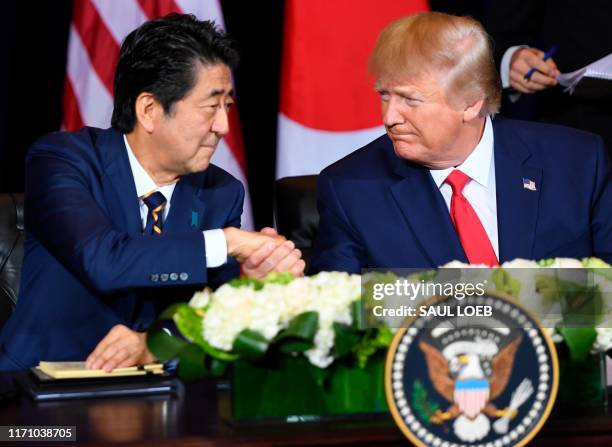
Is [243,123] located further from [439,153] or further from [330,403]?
[330,403]

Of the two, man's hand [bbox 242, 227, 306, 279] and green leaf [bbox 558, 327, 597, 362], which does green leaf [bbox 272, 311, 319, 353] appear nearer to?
green leaf [bbox 558, 327, 597, 362]

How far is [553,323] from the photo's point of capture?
1610 millimetres

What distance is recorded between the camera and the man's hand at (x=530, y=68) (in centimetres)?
314

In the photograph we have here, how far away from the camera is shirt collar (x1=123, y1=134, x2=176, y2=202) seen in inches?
105

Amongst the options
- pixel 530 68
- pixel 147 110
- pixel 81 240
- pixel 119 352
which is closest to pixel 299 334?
pixel 119 352

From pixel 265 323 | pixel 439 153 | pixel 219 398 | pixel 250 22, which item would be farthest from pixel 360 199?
pixel 250 22

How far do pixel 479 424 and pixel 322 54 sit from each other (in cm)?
267

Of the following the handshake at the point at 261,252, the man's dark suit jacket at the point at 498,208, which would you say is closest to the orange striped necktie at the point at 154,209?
the handshake at the point at 261,252

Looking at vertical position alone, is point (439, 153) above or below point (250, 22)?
below

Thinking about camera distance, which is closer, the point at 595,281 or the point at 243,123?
the point at 595,281

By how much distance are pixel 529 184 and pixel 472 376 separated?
122 cm

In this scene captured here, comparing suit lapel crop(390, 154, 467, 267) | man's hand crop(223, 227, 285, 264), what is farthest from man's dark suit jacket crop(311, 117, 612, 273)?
man's hand crop(223, 227, 285, 264)

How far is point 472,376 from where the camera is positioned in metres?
1.46

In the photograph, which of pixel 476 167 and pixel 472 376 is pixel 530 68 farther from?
pixel 472 376
